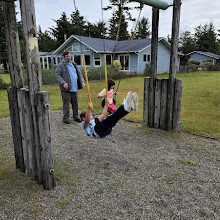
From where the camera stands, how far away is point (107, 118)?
3.14 meters

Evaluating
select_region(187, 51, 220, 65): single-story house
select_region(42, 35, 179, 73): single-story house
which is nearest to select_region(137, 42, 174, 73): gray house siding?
select_region(42, 35, 179, 73): single-story house

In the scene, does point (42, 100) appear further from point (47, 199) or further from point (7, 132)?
point (7, 132)

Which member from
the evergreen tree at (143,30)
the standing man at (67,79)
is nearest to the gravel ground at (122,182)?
the standing man at (67,79)

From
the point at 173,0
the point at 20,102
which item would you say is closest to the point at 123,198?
the point at 20,102

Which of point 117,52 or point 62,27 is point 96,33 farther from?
point 117,52

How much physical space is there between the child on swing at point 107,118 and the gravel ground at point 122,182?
0.73 metres

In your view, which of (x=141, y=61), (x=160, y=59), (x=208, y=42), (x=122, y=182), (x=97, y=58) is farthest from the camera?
(x=208, y=42)

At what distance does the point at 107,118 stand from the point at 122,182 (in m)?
0.96

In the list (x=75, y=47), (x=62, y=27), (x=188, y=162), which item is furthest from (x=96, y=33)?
(x=188, y=162)

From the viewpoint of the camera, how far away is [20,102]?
3.07m

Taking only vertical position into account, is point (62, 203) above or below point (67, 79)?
below

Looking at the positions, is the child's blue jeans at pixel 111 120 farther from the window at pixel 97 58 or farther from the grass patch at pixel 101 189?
the window at pixel 97 58

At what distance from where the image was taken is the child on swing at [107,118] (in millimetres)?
2906

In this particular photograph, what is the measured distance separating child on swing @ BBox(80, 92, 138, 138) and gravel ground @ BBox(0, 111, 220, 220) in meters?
0.73
